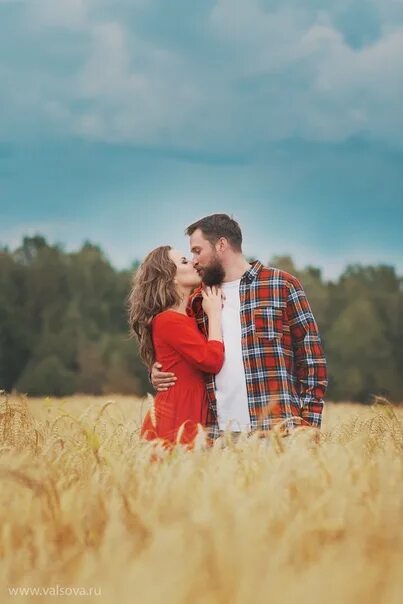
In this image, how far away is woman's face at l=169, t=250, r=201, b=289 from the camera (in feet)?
18.4

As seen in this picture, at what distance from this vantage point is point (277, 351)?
566cm

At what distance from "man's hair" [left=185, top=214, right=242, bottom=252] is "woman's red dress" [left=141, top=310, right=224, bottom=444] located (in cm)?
51

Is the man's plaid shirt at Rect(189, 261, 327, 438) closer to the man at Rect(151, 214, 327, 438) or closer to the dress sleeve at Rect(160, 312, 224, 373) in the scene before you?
the man at Rect(151, 214, 327, 438)

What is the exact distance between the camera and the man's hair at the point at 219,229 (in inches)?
226

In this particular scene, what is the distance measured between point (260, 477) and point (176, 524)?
891 mm

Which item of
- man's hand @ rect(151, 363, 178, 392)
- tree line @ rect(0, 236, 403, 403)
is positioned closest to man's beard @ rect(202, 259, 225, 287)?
man's hand @ rect(151, 363, 178, 392)

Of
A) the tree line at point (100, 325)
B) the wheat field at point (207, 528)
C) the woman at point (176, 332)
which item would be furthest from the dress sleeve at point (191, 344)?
the tree line at point (100, 325)

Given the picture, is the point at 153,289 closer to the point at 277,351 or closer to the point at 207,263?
the point at 207,263

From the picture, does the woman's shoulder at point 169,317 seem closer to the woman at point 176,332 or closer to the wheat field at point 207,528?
the woman at point 176,332

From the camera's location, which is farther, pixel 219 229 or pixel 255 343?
pixel 219 229

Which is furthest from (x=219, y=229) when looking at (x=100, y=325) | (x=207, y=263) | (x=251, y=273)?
(x=100, y=325)

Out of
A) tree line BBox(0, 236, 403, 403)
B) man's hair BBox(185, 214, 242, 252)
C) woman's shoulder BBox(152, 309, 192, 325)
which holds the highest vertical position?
tree line BBox(0, 236, 403, 403)

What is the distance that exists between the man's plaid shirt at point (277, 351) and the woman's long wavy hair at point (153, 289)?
13.9 inches

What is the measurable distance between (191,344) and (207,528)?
273cm
